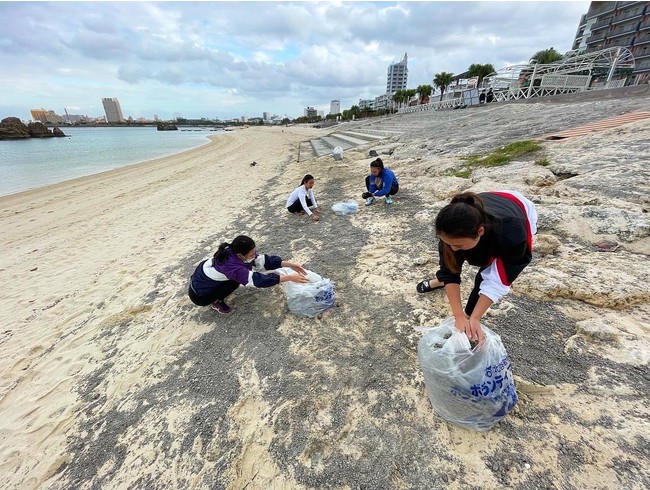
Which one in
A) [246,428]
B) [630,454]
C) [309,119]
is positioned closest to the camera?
[630,454]

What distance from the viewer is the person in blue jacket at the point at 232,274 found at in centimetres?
294

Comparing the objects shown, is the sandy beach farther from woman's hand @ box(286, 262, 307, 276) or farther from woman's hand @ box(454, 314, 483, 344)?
woman's hand @ box(454, 314, 483, 344)

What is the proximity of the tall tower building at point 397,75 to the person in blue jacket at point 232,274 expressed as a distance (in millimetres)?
155673

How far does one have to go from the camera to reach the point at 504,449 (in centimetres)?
170

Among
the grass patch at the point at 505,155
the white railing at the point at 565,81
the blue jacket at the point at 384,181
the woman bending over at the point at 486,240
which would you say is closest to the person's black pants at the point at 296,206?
the blue jacket at the point at 384,181

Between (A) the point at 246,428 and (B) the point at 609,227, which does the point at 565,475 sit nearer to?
(A) the point at 246,428

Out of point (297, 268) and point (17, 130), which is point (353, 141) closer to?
point (297, 268)

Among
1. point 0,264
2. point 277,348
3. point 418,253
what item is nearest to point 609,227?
point 418,253

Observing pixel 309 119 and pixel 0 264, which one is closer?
pixel 0 264

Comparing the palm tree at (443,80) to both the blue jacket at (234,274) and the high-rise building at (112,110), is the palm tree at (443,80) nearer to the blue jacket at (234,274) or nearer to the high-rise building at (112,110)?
the blue jacket at (234,274)

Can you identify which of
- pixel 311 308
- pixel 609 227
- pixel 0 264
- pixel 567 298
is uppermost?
pixel 609 227

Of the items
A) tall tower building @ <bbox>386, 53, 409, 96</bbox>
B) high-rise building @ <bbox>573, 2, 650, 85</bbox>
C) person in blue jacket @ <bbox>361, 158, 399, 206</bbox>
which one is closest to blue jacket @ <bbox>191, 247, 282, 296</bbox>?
person in blue jacket @ <bbox>361, 158, 399, 206</bbox>

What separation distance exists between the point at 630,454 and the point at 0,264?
9679 millimetres

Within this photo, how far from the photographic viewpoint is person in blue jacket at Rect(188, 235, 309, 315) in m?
2.94
